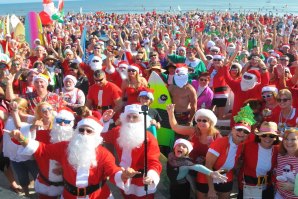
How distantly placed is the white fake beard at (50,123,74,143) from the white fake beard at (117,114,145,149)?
2.01 ft

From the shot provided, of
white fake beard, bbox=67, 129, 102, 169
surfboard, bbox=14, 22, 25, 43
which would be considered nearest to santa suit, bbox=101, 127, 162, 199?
white fake beard, bbox=67, 129, 102, 169

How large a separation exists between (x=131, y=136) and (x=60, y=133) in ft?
2.73

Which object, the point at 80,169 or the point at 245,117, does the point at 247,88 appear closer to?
the point at 245,117

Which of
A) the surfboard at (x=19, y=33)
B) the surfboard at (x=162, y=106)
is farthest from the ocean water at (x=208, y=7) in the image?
the surfboard at (x=162, y=106)

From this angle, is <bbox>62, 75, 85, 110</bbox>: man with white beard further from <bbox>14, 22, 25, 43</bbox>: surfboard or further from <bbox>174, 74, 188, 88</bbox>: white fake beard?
<bbox>14, 22, 25, 43</bbox>: surfboard

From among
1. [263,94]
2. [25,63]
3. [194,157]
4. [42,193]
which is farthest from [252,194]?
[25,63]

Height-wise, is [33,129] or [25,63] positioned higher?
[25,63]

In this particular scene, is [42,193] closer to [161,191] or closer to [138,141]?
[138,141]

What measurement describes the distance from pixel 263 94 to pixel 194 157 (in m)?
1.87

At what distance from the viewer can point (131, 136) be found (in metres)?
4.28

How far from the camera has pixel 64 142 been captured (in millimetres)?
3982

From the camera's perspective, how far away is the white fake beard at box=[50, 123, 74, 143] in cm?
420

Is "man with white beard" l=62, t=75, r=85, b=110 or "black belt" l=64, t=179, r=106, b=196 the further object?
"man with white beard" l=62, t=75, r=85, b=110

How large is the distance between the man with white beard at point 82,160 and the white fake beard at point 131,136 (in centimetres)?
44
